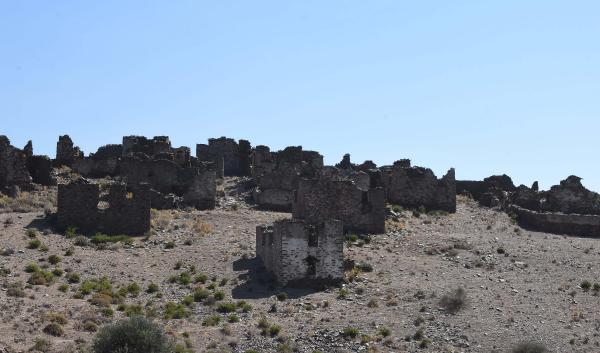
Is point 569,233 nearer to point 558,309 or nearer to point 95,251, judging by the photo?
point 558,309

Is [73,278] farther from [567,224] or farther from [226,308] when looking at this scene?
[567,224]

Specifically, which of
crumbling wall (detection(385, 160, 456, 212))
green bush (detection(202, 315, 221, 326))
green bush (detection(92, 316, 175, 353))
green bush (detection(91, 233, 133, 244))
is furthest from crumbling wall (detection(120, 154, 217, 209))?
green bush (detection(92, 316, 175, 353))

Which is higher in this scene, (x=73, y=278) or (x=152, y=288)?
(x=73, y=278)

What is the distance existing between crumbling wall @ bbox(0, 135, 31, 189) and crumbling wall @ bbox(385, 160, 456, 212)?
69.0ft

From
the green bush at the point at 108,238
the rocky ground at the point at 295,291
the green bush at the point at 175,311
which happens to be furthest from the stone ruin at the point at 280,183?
the green bush at the point at 175,311

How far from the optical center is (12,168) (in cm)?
6028

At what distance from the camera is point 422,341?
39.6 metres

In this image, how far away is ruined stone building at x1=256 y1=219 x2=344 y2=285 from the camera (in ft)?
152

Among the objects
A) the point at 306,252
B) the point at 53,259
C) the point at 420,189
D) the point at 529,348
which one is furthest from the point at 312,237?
the point at 420,189

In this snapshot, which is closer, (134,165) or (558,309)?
(558,309)

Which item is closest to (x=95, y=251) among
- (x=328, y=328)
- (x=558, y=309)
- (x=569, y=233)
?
(x=328, y=328)

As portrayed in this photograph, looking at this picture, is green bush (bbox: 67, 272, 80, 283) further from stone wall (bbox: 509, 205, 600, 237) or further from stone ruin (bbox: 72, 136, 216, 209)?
stone wall (bbox: 509, 205, 600, 237)

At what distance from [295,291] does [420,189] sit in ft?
63.3

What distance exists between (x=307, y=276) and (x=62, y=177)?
2261 centimetres
